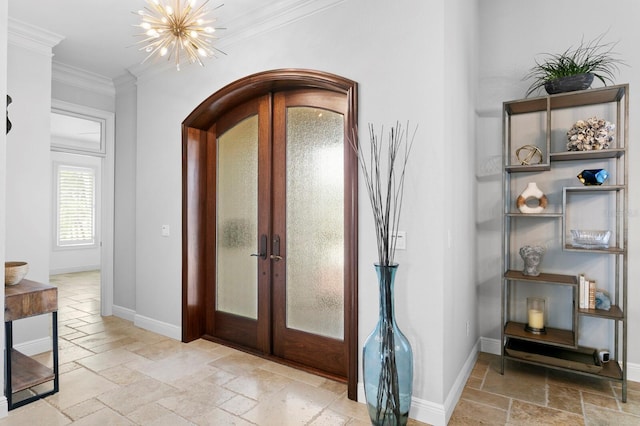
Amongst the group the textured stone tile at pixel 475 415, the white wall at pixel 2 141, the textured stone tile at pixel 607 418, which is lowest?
the textured stone tile at pixel 475 415

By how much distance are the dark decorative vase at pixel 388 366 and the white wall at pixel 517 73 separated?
5.50 feet

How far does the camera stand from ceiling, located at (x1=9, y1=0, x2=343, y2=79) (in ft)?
9.98

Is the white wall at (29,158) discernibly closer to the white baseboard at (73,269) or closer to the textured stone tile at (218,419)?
the textured stone tile at (218,419)

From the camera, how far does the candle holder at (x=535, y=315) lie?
118 inches

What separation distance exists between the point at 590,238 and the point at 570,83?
3.89ft

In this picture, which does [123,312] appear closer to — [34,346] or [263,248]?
[34,346]

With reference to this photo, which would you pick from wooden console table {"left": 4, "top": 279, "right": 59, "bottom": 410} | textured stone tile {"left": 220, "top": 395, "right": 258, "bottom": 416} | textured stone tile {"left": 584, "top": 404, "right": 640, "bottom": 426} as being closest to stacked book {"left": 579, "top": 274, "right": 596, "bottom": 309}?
textured stone tile {"left": 584, "top": 404, "right": 640, "bottom": 426}

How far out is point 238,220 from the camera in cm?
370

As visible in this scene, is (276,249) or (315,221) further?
(276,249)

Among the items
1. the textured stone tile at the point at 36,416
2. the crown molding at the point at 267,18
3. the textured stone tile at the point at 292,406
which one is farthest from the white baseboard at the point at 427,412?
the crown molding at the point at 267,18

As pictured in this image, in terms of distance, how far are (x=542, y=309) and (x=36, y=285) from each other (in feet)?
13.1

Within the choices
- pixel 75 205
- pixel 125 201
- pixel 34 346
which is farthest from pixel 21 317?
pixel 75 205

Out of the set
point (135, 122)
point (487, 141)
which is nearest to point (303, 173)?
point (487, 141)

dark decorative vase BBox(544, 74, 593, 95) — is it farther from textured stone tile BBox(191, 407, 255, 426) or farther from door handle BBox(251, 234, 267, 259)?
textured stone tile BBox(191, 407, 255, 426)
